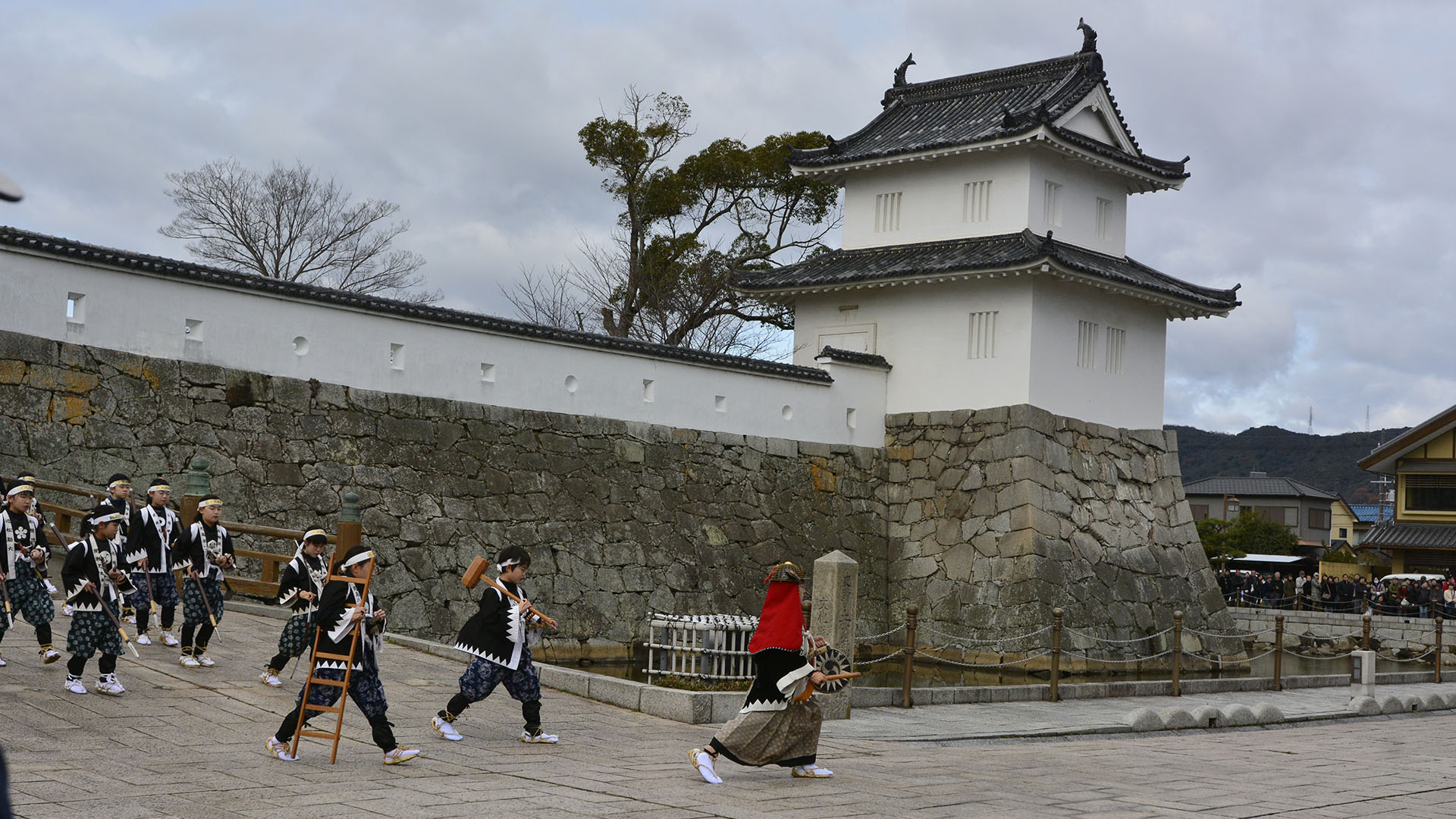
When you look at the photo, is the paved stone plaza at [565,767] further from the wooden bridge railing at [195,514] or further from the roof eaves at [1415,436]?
the roof eaves at [1415,436]

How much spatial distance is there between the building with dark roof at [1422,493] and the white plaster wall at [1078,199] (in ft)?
54.7

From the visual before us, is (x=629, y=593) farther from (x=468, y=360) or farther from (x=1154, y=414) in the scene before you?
(x=1154, y=414)

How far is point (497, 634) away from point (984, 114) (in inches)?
652

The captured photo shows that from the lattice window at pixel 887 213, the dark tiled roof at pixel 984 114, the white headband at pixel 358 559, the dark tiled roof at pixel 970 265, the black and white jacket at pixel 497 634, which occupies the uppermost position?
the dark tiled roof at pixel 984 114

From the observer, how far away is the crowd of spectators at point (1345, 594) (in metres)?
29.8

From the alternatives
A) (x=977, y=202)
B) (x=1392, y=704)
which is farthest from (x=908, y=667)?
(x=977, y=202)

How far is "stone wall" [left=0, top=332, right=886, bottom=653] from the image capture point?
45.2 feet

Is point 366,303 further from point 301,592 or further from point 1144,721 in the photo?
point 1144,721

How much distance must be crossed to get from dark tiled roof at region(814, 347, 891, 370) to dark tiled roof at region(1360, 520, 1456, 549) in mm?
19267

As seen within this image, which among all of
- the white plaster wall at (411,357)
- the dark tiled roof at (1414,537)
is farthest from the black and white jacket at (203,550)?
the dark tiled roof at (1414,537)

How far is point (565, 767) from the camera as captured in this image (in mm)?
8164

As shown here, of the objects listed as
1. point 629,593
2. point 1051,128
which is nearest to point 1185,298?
point 1051,128

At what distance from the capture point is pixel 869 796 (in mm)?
7770

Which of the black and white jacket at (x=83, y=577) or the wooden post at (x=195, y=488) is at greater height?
the wooden post at (x=195, y=488)
